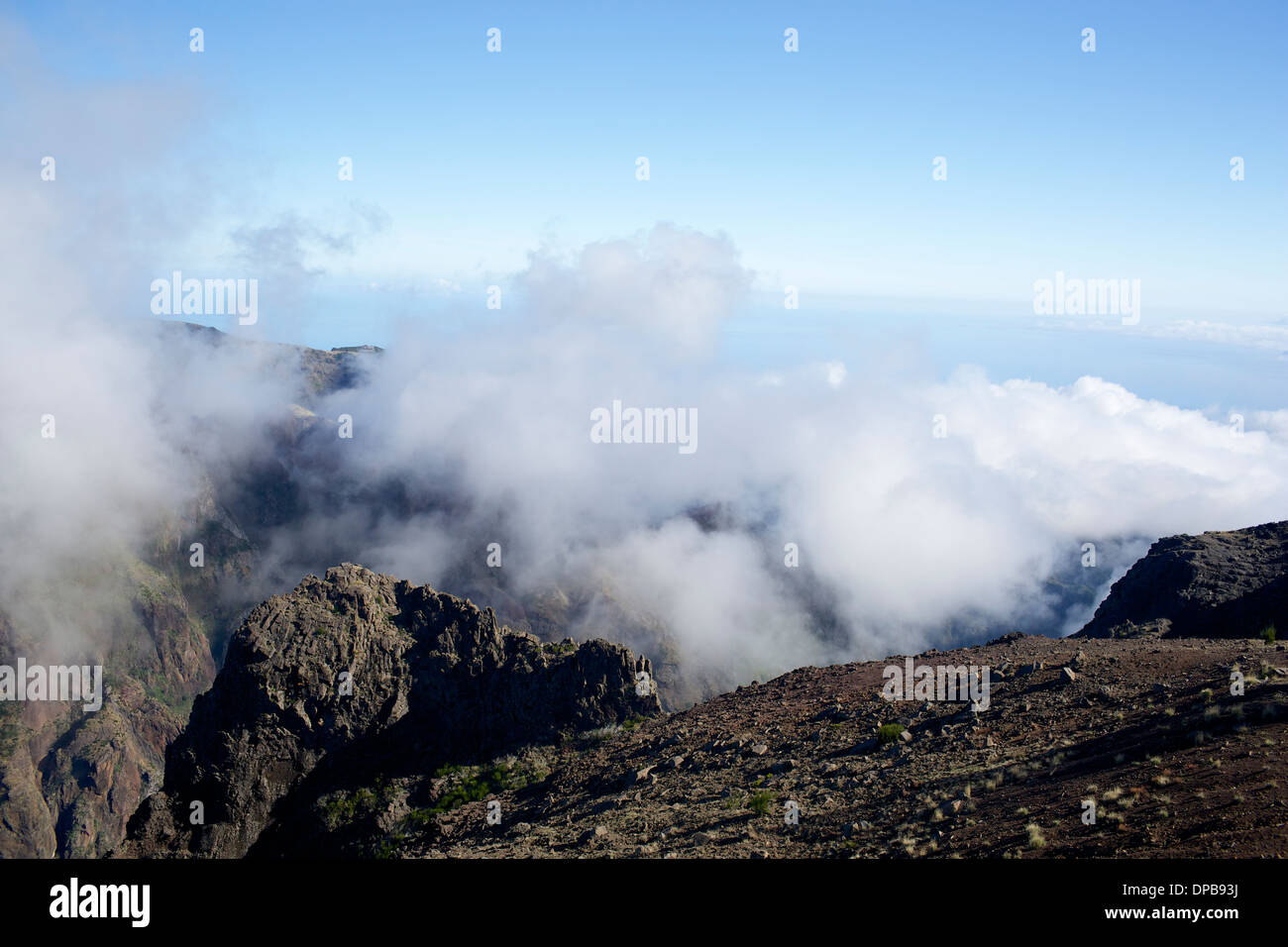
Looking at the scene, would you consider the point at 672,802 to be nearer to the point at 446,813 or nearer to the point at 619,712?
the point at 446,813

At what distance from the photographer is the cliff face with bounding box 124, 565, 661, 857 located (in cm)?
5412

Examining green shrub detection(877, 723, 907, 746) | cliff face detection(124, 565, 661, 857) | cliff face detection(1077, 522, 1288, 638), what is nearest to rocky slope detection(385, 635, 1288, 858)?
green shrub detection(877, 723, 907, 746)

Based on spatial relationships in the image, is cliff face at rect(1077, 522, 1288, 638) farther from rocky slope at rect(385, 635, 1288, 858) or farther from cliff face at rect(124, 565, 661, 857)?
cliff face at rect(124, 565, 661, 857)

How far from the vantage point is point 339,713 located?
59438 mm

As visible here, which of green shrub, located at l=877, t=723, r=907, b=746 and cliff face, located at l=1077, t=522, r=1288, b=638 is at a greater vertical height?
cliff face, located at l=1077, t=522, r=1288, b=638

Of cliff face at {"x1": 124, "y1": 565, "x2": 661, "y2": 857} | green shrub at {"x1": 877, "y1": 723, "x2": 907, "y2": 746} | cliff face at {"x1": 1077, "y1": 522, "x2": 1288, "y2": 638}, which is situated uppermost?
cliff face at {"x1": 1077, "y1": 522, "x2": 1288, "y2": 638}

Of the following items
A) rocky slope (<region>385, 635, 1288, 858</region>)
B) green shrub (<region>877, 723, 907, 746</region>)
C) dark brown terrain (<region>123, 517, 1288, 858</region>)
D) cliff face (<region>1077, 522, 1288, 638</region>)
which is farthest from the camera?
cliff face (<region>1077, 522, 1288, 638</region>)

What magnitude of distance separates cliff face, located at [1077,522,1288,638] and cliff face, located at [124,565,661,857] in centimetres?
3856

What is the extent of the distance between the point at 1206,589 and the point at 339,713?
6867 centimetres

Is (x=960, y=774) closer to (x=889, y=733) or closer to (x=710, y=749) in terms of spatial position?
(x=889, y=733)

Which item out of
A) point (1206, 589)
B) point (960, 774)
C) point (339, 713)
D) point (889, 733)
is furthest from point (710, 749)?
point (1206, 589)
